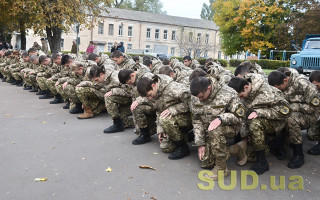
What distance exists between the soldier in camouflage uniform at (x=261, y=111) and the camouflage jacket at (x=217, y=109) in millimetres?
177

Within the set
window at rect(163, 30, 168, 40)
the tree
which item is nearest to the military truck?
window at rect(163, 30, 168, 40)

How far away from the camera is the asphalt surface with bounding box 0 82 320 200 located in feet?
11.6

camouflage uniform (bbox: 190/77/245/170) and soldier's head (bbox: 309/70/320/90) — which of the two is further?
soldier's head (bbox: 309/70/320/90)

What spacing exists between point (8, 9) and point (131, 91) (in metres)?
13.7

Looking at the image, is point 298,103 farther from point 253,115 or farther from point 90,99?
point 90,99

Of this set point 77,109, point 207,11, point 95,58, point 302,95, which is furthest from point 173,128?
point 207,11

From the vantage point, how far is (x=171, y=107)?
4754mm

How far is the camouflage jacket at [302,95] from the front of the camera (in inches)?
179

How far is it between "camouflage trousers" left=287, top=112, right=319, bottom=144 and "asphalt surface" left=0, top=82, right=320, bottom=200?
41 cm

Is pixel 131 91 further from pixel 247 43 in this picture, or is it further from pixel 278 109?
pixel 247 43

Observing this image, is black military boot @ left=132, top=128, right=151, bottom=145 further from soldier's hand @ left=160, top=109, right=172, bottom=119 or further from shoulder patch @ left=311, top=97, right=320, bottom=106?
shoulder patch @ left=311, top=97, right=320, bottom=106

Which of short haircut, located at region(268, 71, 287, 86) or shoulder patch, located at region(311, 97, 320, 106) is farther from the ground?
short haircut, located at region(268, 71, 287, 86)

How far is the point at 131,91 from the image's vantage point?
627 cm

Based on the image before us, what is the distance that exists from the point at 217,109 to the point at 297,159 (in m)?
1.42
